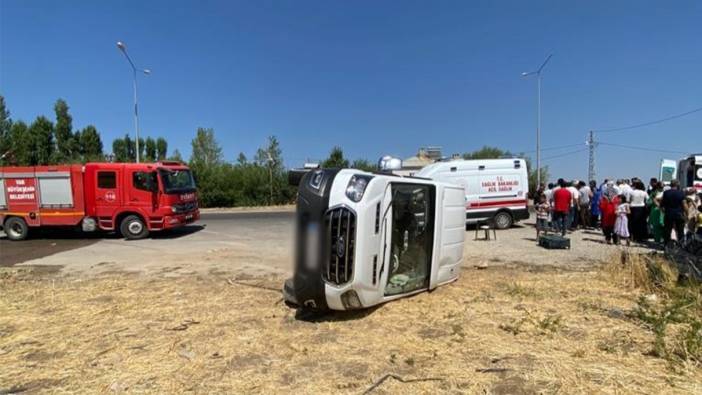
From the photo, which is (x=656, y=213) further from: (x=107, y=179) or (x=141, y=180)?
(x=107, y=179)

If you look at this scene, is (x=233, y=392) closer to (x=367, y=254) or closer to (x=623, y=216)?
(x=367, y=254)

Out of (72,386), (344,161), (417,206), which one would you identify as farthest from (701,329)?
(344,161)

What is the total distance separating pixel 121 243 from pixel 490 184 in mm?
12850

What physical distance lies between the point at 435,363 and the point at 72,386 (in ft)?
10.3

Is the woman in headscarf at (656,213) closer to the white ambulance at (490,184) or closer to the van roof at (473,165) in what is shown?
the white ambulance at (490,184)

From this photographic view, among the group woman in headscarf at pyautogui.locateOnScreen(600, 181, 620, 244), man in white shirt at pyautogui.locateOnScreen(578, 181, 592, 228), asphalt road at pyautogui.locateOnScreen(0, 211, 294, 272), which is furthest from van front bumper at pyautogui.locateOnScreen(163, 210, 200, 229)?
man in white shirt at pyautogui.locateOnScreen(578, 181, 592, 228)

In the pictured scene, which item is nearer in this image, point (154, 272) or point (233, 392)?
point (233, 392)

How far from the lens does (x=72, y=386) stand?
3367mm

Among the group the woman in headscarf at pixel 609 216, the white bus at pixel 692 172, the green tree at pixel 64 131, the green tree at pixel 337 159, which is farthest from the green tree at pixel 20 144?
the white bus at pixel 692 172

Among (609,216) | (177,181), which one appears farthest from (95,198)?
(609,216)

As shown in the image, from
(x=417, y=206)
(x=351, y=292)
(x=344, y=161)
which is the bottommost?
(x=351, y=292)

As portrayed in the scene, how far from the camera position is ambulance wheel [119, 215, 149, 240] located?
13.6m

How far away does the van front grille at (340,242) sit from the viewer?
433 cm

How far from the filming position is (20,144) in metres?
40.7
